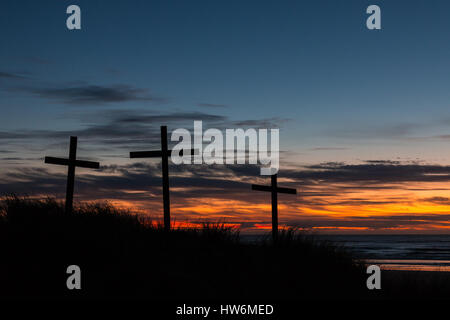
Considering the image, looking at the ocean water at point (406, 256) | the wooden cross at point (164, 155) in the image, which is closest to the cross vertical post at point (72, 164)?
the wooden cross at point (164, 155)

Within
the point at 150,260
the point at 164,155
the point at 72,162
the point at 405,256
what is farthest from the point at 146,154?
the point at 405,256

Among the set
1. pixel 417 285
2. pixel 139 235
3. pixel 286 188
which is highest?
pixel 286 188

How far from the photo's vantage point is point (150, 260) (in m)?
12.7

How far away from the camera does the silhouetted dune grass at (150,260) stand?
11.5 m

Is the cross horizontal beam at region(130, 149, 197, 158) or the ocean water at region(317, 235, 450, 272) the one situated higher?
the cross horizontal beam at region(130, 149, 197, 158)

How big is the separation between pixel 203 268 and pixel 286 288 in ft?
7.00

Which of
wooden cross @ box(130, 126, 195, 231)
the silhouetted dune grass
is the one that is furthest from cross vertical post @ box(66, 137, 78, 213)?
wooden cross @ box(130, 126, 195, 231)

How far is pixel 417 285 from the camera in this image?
1558 centimetres

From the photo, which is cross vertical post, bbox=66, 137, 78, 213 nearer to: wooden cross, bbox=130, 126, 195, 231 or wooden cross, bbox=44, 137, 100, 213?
wooden cross, bbox=44, 137, 100, 213

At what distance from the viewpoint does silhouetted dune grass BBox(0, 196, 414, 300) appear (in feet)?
37.6

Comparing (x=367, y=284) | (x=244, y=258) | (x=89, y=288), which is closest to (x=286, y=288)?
(x=244, y=258)
